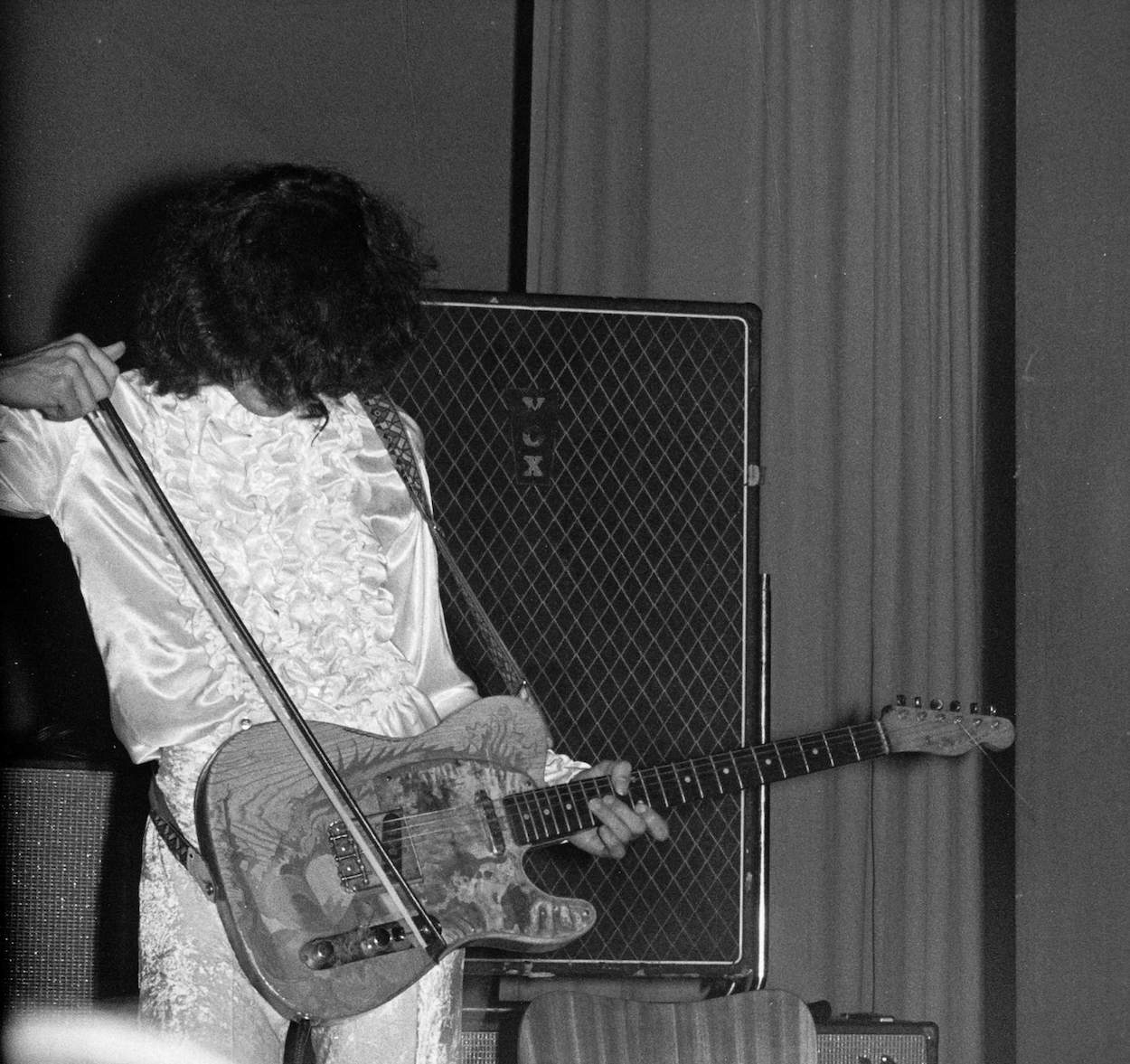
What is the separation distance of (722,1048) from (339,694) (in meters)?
0.63

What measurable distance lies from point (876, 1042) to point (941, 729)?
381 millimetres

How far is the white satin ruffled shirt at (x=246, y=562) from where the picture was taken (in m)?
1.18

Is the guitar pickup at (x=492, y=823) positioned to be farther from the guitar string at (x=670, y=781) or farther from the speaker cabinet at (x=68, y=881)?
the speaker cabinet at (x=68, y=881)

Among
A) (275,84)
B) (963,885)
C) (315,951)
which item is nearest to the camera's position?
(315,951)

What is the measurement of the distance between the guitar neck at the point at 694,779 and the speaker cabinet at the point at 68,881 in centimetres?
52

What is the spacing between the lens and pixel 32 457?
1.16m

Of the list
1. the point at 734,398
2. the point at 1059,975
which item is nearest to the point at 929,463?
the point at 734,398

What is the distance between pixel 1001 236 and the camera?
2.45m

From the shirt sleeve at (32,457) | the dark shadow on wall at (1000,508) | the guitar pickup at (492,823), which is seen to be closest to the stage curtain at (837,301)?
the dark shadow on wall at (1000,508)

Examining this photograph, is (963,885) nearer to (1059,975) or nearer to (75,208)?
(1059,975)

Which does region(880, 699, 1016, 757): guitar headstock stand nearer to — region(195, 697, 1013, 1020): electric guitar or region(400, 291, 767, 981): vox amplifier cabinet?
region(400, 291, 767, 981): vox amplifier cabinet

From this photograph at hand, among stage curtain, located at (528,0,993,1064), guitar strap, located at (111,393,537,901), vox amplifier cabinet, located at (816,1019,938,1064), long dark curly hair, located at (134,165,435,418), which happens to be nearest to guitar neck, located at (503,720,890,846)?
guitar strap, located at (111,393,537,901)

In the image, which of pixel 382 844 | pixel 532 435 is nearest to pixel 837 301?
pixel 532 435

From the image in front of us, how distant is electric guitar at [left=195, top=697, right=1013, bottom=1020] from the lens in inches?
45.4
